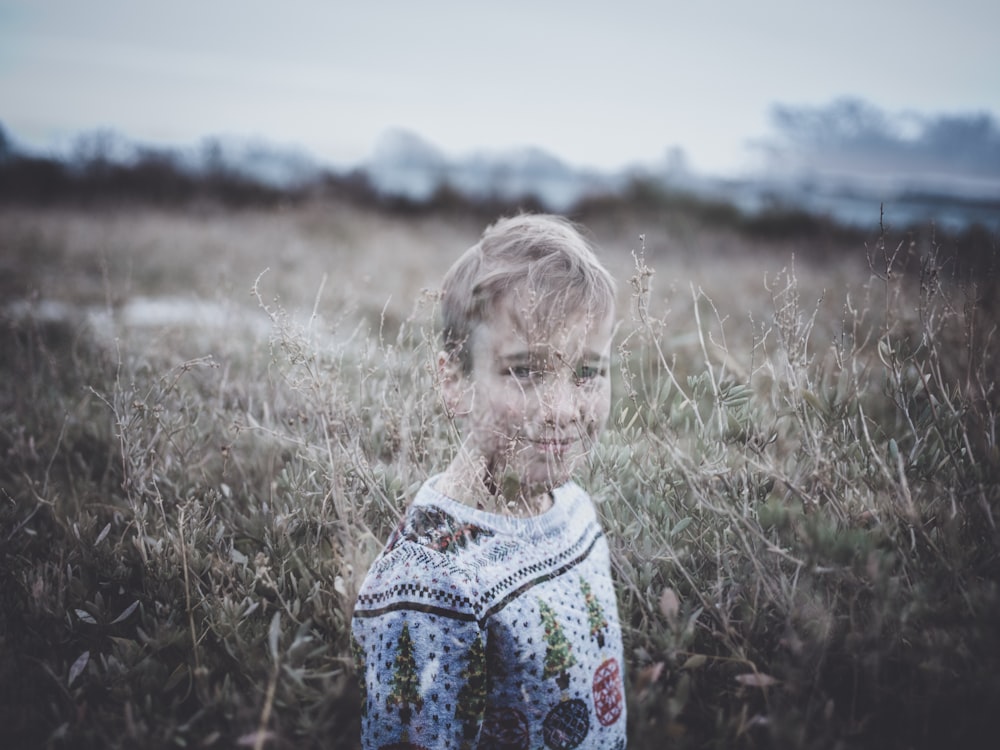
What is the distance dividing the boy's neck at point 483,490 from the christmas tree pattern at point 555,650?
28cm

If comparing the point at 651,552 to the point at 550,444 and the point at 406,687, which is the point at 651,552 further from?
the point at 406,687

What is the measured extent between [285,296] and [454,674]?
6.54 meters

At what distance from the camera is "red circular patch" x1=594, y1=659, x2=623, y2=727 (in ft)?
5.50

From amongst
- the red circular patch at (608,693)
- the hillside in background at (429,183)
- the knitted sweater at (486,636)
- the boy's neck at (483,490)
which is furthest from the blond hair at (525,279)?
the hillside in background at (429,183)

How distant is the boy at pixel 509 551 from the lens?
1.47 meters

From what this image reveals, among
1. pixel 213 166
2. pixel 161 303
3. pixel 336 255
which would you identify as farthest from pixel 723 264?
pixel 213 166

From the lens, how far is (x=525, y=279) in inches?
70.9

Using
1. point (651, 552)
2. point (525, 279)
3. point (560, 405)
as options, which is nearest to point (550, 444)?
point (560, 405)

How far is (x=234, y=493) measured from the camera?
2.61 meters

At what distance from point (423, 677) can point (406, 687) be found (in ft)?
0.15

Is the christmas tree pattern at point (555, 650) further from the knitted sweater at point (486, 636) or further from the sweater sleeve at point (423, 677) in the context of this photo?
the sweater sleeve at point (423, 677)

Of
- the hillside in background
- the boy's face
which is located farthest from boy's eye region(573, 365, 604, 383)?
the hillside in background

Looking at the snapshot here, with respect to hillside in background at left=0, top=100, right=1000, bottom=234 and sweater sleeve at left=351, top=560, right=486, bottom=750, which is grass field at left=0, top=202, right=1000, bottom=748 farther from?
hillside in background at left=0, top=100, right=1000, bottom=234

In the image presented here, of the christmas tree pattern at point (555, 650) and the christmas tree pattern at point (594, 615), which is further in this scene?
the christmas tree pattern at point (594, 615)
